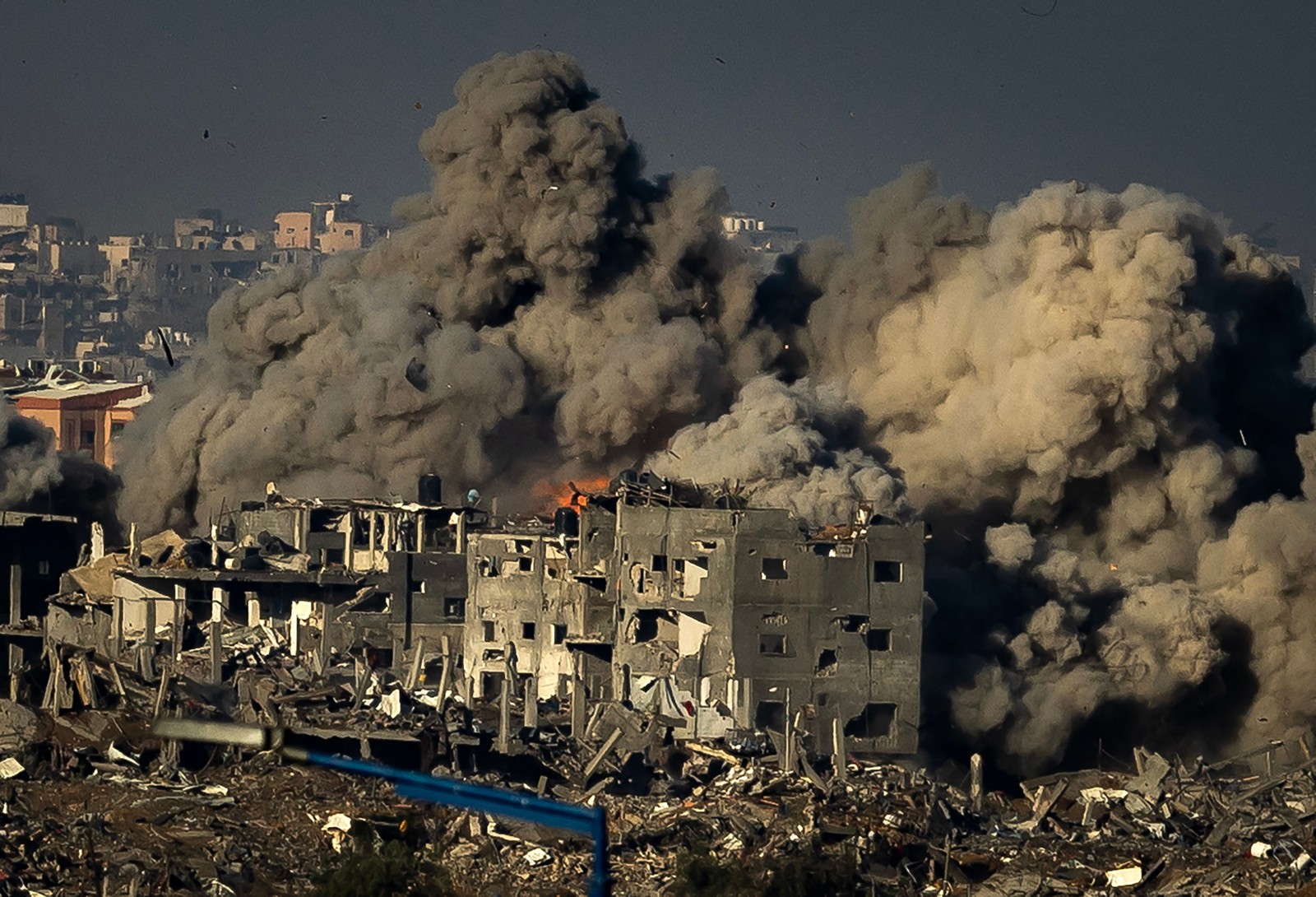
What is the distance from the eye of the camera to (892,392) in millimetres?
59812

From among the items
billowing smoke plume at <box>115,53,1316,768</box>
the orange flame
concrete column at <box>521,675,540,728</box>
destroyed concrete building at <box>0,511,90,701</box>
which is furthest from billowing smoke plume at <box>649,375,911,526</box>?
destroyed concrete building at <box>0,511,90,701</box>

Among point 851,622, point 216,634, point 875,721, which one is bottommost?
point 875,721

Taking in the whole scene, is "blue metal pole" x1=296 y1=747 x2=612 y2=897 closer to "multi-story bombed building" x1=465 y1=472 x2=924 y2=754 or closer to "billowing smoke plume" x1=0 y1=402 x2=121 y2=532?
"multi-story bombed building" x1=465 y1=472 x2=924 y2=754

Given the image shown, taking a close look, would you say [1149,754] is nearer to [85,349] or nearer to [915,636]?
[915,636]

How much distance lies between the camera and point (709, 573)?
5066 centimetres

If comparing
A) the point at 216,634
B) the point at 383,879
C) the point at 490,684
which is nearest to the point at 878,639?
the point at 490,684

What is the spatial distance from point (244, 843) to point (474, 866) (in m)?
2.61

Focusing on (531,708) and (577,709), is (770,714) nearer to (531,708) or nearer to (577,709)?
(531,708)

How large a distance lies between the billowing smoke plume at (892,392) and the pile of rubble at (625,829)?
11170 mm

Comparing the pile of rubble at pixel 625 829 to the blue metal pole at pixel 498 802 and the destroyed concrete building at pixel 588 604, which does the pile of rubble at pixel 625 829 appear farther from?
the blue metal pole at pixel 498 802

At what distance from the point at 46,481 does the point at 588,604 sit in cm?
1475

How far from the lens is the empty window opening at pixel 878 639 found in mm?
50509

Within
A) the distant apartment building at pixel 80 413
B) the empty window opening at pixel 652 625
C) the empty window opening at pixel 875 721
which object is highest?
the distant apartment building at pixel 80 413

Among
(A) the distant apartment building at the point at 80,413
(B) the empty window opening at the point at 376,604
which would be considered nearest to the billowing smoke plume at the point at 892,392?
A: (B) the empty window opening at the point at 376,604
